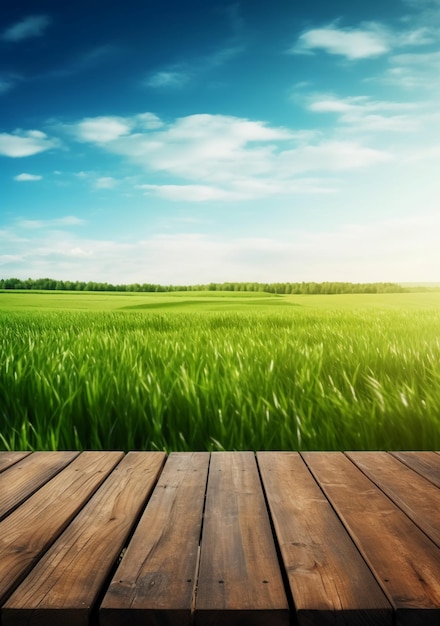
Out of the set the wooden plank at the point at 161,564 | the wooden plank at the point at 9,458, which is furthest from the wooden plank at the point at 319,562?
the wooden plank at the point at 9,458

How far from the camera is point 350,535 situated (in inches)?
65.4

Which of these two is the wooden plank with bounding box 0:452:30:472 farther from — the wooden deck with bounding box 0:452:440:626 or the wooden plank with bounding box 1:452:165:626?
the wooden plank with bounding box 1:452:165:626

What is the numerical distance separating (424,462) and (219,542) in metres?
1.27

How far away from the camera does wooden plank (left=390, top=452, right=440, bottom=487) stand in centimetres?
229

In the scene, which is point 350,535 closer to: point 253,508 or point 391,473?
point 253,508

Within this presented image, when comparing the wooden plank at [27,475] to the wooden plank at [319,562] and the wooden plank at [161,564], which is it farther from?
the wooden plank at [319,562]

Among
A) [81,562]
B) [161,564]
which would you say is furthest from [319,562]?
[81,562]

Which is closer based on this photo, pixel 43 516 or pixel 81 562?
pixel 81 562

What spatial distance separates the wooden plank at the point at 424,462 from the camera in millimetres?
2289

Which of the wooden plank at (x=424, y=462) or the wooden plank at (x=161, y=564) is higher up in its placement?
the wooden plank at (x=161, y=564)

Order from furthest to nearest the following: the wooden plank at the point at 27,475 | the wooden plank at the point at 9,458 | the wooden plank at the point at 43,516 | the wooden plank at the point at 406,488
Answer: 1. the wooden plank at the point at 9,458
2. the wooden plank at the point at 27,475
3. the wooden plank at the point at 406,488
4. the wooden plank at the point at 43,516

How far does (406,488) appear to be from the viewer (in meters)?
2.12

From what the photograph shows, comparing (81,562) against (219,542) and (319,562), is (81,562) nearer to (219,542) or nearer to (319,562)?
(219,542)

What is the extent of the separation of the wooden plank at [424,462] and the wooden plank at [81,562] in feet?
3.60
